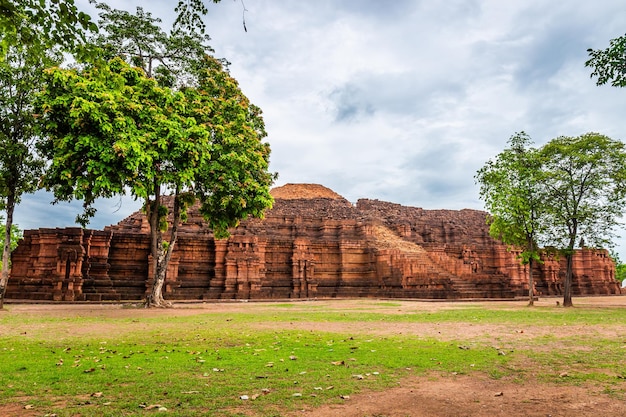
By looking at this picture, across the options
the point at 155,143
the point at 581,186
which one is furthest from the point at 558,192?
the point at 155,143

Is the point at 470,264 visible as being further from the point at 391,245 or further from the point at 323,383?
the point at 323,383

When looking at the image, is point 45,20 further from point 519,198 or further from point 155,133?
point 519,198

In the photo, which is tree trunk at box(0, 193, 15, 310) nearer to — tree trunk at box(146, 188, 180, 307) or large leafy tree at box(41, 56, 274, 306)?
large leafy tree at box(41, 56, 274, 306)

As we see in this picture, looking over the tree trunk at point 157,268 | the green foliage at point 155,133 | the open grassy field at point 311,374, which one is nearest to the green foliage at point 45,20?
the open grassy field at point 311,374

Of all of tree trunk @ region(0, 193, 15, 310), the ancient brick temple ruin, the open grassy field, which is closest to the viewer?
the open grassy field

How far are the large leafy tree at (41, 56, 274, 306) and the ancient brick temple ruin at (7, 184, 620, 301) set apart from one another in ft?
31.6

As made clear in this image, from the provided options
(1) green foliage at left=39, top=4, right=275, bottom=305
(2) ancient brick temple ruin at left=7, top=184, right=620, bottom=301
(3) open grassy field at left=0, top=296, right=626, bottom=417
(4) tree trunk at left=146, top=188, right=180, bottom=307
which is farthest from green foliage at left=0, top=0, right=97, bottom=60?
(2) ancient brick temple ruin at left=7, top=184, right=620, bottom=301

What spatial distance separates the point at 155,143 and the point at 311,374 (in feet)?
46.5

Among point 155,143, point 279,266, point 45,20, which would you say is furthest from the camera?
point 279,266

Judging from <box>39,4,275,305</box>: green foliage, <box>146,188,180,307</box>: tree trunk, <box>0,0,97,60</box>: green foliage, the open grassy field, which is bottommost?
the open grassy field

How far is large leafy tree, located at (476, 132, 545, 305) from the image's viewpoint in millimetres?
24391

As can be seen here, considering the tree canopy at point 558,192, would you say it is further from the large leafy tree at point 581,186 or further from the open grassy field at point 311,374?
the open grassy field at point 311,374

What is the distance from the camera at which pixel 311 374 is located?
20.4ft

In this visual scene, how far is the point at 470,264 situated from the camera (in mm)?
41344
